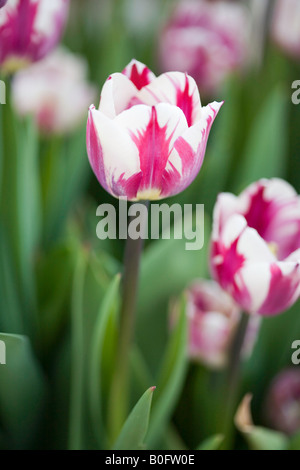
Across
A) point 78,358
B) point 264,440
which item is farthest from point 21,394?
point 264,440

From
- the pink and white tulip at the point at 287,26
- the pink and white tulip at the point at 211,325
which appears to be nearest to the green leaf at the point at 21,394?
the pink and white tulip at the point at 211,325

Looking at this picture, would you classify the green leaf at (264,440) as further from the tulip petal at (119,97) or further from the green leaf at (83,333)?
the tulip petal at (119,97)

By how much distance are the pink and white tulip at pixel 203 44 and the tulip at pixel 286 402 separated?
30 centimetres

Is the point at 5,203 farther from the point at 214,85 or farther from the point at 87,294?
the point at 214,85

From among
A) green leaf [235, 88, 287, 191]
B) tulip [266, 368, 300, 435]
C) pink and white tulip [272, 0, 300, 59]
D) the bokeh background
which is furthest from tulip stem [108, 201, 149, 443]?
pink and white tulip [272, 0, 300, 59]

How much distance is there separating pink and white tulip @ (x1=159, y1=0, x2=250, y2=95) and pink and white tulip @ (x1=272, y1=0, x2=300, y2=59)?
4 cm

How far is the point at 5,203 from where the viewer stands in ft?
1.36

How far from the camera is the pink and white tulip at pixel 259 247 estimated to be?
11.5 inches

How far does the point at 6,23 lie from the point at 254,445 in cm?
29

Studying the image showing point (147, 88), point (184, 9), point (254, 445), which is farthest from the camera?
point (184, 9)

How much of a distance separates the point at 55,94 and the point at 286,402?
0.36 metres

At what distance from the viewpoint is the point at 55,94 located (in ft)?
1.95

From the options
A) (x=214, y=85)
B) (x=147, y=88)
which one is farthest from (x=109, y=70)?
(x=147, y=88)

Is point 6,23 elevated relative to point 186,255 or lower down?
elevated
